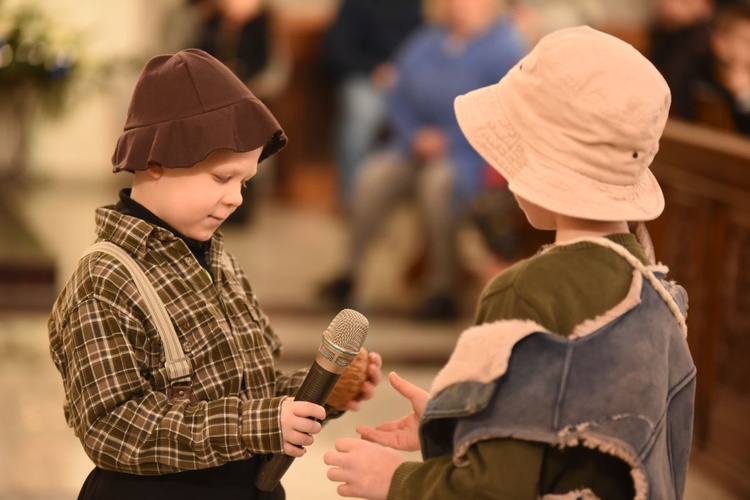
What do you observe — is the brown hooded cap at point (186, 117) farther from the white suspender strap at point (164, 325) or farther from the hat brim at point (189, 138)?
the white suspender strap at point (164, 325)

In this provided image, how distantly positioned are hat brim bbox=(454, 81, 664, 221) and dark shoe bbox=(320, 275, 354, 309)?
4.79m

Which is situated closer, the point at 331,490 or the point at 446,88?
the point at 331,490

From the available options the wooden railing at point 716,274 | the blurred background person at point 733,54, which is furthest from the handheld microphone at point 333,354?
the blurred background person at point 733,54

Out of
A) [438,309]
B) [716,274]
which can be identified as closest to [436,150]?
[438,309]

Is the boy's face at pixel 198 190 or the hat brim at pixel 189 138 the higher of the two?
the hat brim at pixel 189 138

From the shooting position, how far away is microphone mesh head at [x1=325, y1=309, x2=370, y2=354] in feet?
5.99

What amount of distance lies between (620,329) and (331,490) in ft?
9.18

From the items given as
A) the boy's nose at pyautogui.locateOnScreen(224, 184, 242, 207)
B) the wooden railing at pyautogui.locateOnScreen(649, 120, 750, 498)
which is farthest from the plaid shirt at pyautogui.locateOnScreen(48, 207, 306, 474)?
the wooden railing at pyautogui.locateOnScreen(649, 120, 750, 498)

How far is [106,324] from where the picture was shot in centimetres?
186

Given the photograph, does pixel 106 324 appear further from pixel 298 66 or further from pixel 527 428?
pixel 298 66

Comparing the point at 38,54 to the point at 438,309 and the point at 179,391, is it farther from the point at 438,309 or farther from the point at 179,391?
the point at 179,391

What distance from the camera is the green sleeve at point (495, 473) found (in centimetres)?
162

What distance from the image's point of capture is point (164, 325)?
74.9 inches

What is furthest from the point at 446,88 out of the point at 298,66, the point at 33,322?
the point at 298,66
